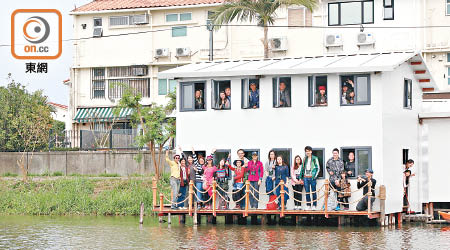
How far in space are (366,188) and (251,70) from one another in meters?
5.32

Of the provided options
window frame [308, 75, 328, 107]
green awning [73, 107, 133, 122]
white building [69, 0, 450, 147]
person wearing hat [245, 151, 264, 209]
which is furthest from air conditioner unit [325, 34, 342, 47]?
person wearing hat [245, 151, 264, 209]

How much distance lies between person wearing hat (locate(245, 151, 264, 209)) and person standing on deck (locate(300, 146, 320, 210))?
4.29 feet

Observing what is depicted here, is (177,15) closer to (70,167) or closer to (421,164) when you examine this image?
(70,167)

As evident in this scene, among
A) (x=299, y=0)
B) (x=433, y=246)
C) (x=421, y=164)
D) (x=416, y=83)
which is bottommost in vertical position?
(x=433, y=246)

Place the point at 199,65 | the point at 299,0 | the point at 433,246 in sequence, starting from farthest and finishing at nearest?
the point at 299,0 < the point at 199,65 < the point at 433,246

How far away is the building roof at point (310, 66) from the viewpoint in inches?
1156

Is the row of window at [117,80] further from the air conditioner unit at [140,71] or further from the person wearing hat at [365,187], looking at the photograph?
the person wearing hat at [365,187]

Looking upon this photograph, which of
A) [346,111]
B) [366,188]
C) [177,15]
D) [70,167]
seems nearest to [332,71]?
[346,111]

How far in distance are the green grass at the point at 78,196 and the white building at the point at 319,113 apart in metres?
5.37

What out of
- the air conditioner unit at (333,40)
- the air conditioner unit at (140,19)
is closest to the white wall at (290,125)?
the air conditioner unit at (333,40)

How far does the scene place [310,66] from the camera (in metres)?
30.3

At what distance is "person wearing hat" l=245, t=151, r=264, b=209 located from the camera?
29.7 metres

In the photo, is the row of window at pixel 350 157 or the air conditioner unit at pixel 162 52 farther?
the air conditioner unit at pixel 162 52

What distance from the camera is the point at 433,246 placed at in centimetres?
2414
